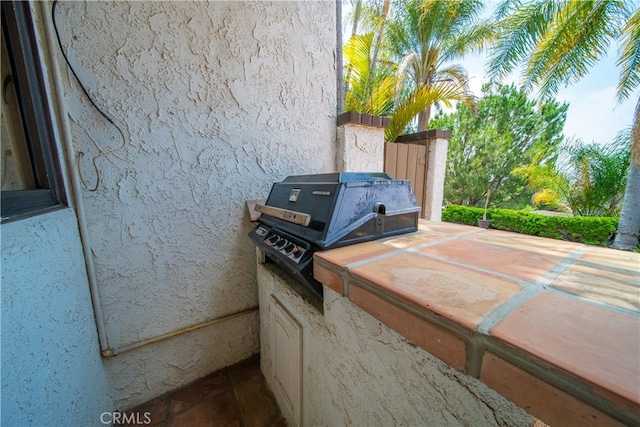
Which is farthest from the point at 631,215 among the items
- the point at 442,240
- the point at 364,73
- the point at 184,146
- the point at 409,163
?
the point at 184,146

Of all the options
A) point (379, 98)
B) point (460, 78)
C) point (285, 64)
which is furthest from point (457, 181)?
point (285, 64)

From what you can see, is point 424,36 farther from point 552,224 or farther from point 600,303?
point 600,303

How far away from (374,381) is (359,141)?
2028mm

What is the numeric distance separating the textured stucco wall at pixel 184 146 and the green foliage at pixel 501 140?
32.3 ft

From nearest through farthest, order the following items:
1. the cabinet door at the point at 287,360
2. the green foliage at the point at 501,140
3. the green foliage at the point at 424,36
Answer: the cabinet door at the point at 287,360 < the green foliage at the point at 424,36 < the green foliage at the point at 501,140

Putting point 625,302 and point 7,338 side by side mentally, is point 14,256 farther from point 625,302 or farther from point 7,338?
point 625,302

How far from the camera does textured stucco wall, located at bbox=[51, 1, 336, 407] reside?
1463 millimetres

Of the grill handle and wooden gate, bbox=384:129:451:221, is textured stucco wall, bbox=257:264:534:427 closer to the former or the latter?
the grill handle

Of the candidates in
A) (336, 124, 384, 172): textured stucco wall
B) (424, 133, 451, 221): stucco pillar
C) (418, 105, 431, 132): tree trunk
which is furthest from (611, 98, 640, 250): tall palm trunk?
(336, 124, 384, 172): textured stucco wall

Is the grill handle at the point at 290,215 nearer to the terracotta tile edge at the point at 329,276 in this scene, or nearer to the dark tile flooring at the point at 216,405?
the terracotta tile edge at the point at 329,276

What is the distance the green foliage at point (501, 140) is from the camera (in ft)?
29.8

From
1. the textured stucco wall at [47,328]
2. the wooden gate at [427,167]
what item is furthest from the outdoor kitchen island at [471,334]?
the wooden gate at [427,167]

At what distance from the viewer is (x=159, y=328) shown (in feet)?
5.76

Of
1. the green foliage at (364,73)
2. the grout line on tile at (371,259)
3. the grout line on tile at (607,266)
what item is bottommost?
the grout line on tile at (371,259)
